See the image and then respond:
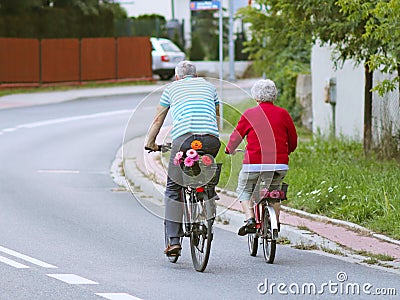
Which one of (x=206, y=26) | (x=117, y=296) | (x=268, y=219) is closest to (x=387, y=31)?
(x=268, y=219)

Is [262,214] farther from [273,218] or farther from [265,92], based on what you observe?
[265,92]

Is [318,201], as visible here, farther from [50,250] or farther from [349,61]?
[349,61]

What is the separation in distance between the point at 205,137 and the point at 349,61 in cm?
1024

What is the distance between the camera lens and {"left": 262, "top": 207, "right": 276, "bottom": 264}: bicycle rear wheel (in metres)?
9.02

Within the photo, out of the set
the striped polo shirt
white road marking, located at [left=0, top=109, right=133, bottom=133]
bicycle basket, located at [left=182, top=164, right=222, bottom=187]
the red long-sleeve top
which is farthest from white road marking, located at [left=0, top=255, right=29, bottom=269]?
white road marking, located at [left=0, top=109, right=133, bottom=133]

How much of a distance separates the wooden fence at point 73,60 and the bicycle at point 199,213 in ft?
92.6

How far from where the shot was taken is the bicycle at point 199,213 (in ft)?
28.5

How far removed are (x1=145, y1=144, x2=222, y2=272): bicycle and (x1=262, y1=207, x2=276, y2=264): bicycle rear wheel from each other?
23.4 inches

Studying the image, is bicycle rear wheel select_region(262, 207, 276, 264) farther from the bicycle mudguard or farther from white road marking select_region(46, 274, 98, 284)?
white road marking select_region(46, 274, 98, 284)

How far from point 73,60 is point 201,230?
101 ft

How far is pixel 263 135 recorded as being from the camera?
9.16 meters

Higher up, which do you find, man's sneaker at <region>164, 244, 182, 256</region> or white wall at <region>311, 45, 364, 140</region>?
white wall at <region>311, 45, 364, 140</region>

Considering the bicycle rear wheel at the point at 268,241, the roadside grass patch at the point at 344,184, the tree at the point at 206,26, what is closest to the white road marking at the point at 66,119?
the roadside grass patch at the point at 344,184

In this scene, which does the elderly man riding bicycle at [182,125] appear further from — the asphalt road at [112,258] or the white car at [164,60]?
the white car at [164,60]
